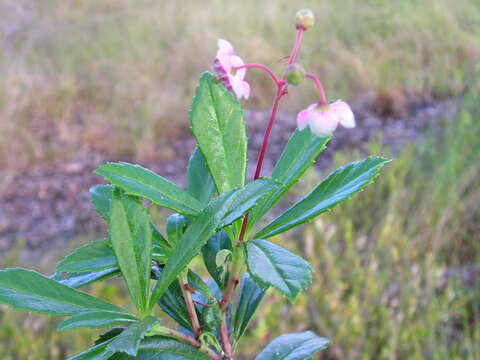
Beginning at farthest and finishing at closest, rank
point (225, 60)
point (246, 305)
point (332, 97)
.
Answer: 1. point (332, 97)
2. point (246, 305)
3. point (225, 60)

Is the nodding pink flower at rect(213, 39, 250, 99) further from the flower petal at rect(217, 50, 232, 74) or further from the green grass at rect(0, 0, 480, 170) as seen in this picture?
the green grass at rect(0, 0, 480, 170)

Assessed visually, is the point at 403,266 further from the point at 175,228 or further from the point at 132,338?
the point at 132,338

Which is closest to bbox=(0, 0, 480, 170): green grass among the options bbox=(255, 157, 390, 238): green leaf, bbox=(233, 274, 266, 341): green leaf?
bbox=(233, 274, 266, 341): green leaf

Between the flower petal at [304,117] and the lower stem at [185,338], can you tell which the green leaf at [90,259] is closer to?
the lower stem at [185,338]

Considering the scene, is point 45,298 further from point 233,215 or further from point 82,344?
point 82,344

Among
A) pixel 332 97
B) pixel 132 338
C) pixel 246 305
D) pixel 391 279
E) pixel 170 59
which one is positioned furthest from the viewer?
pixel 170 59

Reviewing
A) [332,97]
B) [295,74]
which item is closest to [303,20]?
[295,74]

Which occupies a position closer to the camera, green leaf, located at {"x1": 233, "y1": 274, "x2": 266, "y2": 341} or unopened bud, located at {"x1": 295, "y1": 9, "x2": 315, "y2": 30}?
unopened bud, located at {"x1": 295, "y1": 9, "x2": 315, "y2": 30}
